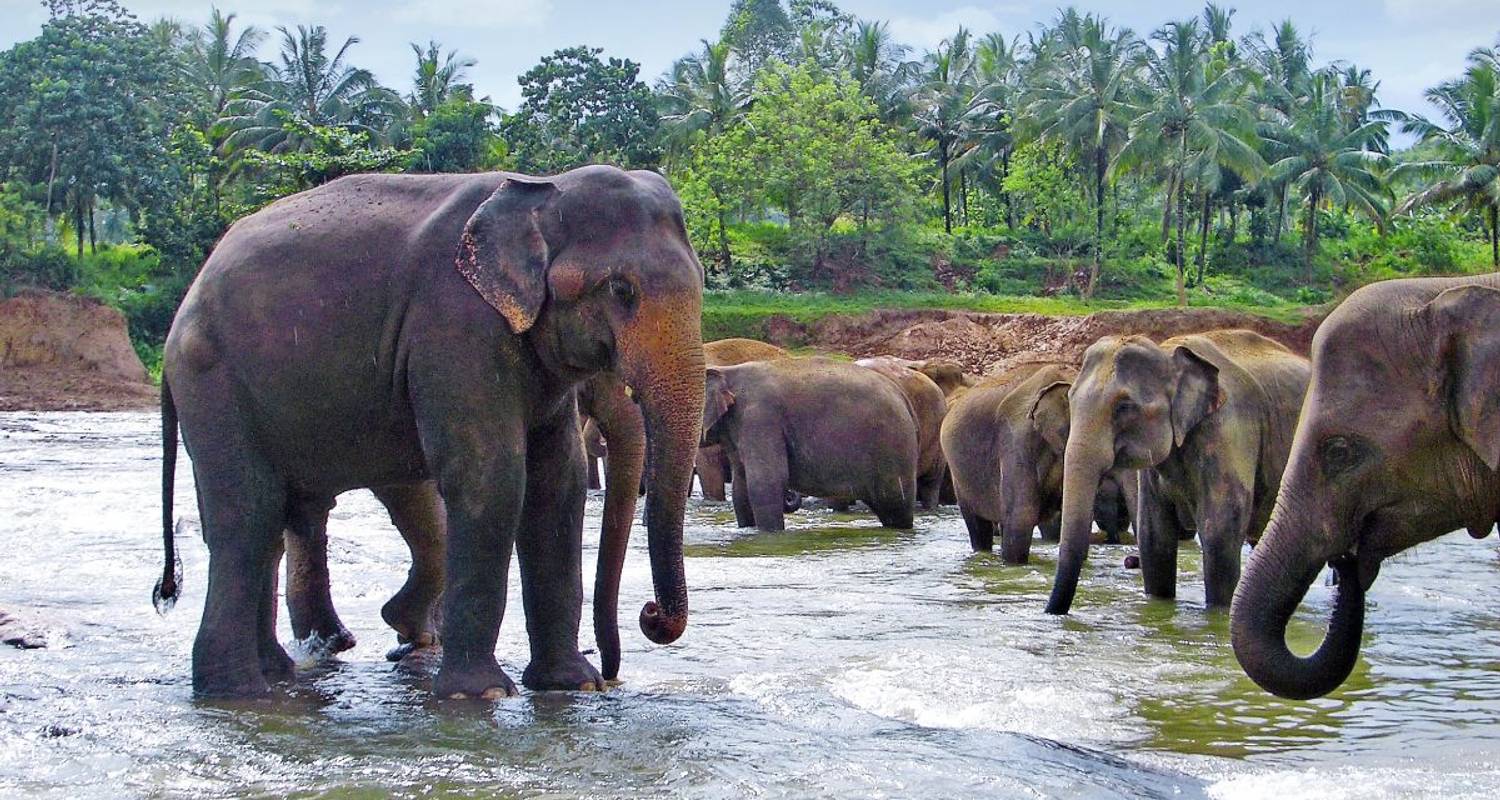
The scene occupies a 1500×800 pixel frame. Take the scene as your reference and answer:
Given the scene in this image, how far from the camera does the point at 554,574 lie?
Answer: 261 inches

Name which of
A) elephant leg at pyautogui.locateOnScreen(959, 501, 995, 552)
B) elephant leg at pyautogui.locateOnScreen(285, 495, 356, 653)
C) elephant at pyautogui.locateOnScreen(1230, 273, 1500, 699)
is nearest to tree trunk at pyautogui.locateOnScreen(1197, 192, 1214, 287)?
elephant leg at pyautogui.locateOnScreen(959, 501, 995, 552)

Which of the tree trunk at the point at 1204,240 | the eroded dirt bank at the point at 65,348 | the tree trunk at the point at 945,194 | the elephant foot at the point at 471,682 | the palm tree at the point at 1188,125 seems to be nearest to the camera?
the elephant foot at the point at 471,682

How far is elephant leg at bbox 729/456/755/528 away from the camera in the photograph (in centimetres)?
1581

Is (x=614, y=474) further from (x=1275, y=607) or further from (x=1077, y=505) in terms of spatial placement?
(x=1077, y=505)

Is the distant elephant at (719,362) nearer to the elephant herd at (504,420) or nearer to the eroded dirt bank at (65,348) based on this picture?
the elephant herd at (504,420)

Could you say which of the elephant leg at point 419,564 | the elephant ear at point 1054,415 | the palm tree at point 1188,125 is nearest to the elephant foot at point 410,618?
the elephant leg at point 419,564

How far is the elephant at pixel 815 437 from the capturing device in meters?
15.6

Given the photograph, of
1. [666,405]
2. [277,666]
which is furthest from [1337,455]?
[277,666]

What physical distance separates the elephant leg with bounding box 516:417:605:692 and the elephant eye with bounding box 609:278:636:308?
0.78m

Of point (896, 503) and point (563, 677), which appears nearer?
point (563, 677)

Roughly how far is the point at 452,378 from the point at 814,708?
1.72 metres

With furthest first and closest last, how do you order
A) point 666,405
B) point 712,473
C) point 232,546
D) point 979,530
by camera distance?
point 712,473
point 979,530
point 232,546
point 666,405

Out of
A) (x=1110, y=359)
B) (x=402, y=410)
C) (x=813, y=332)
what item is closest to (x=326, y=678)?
(x=402, y=410)

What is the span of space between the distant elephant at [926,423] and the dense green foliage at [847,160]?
95.9ft
